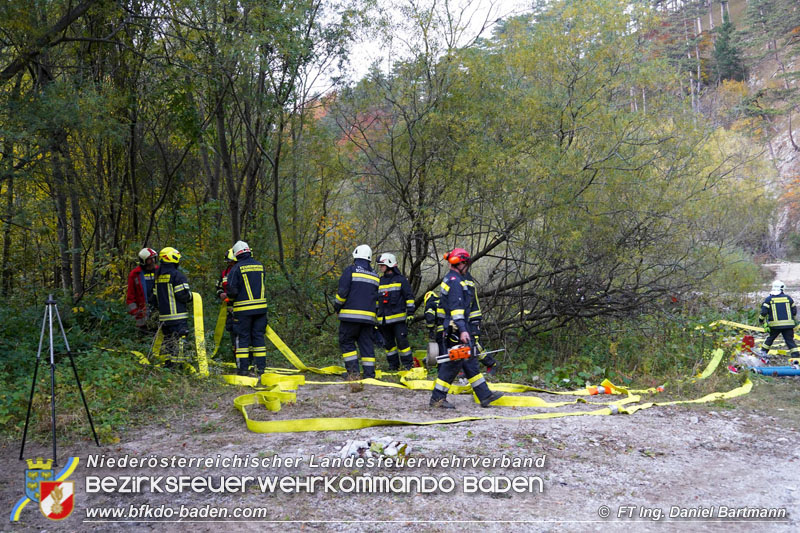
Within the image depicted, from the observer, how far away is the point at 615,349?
376 inches

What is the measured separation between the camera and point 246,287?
27.7ft

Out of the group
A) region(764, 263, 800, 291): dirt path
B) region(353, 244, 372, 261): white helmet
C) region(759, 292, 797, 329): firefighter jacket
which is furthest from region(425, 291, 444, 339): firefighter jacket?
region(764, 263, 800, 291): dirt path

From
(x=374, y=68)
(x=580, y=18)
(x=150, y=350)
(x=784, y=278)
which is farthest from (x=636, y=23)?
(x=784, y=278)

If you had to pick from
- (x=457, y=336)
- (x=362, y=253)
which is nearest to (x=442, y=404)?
(x=457, y=336)

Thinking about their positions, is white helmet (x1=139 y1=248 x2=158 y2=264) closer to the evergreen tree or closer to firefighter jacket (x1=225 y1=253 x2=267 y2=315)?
firefighter jacket (x1=225 y1=253 x2=267 y2=315)

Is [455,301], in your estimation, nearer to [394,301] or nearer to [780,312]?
[394,301]

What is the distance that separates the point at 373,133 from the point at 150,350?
564 centimetres

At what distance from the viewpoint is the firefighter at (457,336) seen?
6.61 m

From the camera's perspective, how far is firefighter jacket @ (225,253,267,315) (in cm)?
840

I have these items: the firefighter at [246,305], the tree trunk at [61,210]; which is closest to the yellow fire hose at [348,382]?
the firefighter at [246,305]

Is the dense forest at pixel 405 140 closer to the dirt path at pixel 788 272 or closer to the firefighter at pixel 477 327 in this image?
the firefighter at pixel 477 327

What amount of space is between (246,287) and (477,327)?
3.24m

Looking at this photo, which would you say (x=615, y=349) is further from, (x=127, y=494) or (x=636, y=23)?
(x=127, y=494)

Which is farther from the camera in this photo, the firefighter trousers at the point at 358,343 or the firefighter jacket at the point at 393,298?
the firefighter jacket at the point at 393,298
